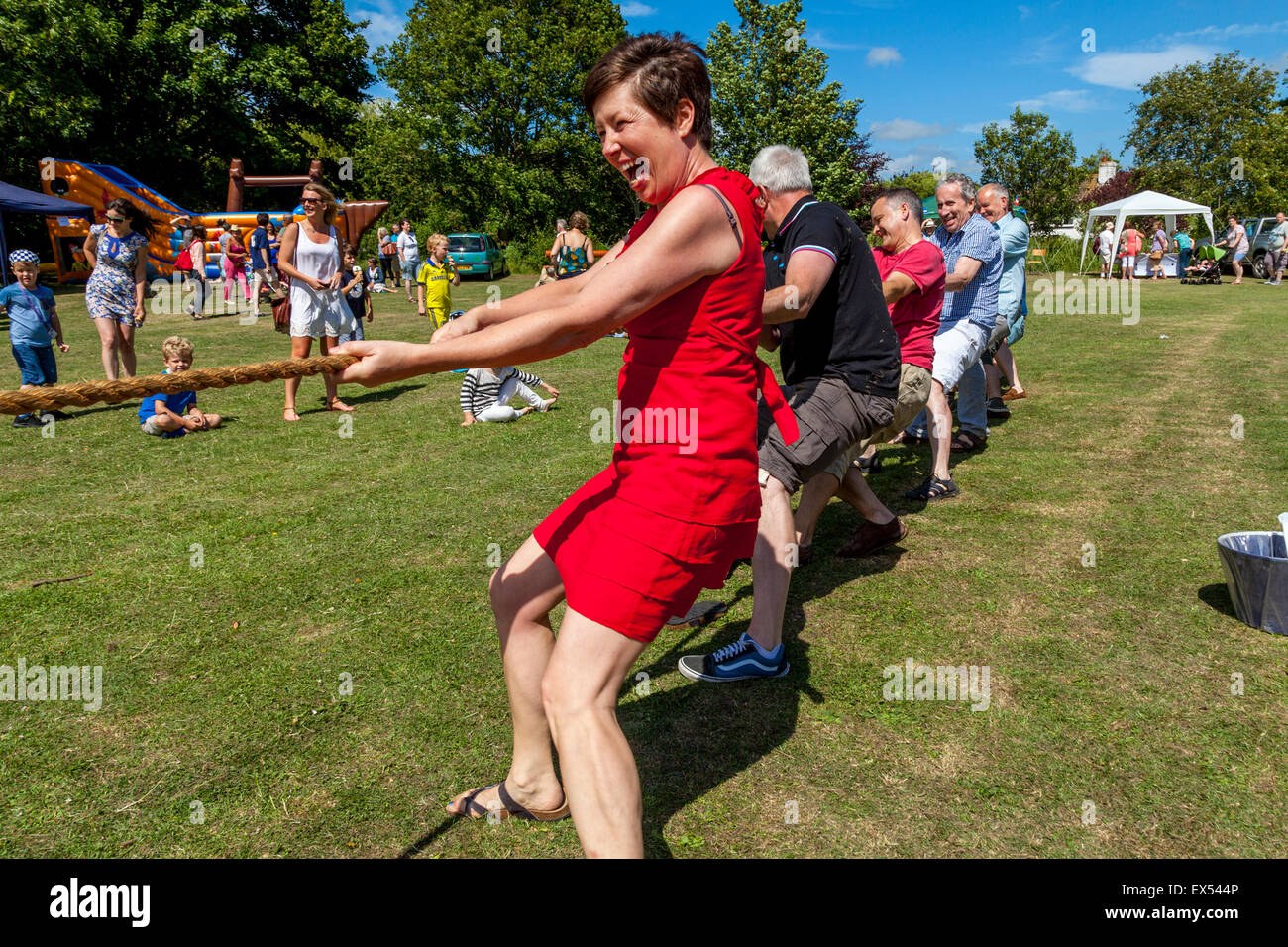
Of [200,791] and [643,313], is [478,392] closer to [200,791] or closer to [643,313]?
[200,791]

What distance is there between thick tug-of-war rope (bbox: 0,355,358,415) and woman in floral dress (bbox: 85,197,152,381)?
9208 mm

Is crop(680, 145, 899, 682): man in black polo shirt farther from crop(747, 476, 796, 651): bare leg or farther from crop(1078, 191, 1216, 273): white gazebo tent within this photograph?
crop(1078, 191, 1216, 273): white gazebo tent

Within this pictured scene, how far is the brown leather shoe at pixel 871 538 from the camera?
502 cm

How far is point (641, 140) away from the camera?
207 centimetres

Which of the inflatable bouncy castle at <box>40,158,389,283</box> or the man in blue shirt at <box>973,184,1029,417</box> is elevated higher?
the inflatable bouncy castle at <box>40,158,389,283</box>

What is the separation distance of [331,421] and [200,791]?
20.9 ft

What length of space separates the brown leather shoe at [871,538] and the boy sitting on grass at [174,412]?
6.67 m

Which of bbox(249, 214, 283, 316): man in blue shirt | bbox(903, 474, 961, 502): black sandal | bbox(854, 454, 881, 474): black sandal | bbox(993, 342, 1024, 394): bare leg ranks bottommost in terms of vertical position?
bbox(903, 474, 961, 502): black sandal

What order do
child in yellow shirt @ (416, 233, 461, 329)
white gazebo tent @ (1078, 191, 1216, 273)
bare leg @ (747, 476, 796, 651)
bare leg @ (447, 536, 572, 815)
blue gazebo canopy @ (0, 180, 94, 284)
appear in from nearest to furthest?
bare leg @ (447, 536, 572, 815), bare leg @ (747, 476, 796, 651), child in yellow shirt @ (416, 233, 461, 329), blue gazebo canopy @ (0, 180, 94, 284), white gazebo tent @ (1078, 191, 1216, 273)

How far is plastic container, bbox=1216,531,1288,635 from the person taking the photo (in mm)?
3846

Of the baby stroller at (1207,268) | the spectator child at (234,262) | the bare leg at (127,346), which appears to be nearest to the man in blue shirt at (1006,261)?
the bare leg at (127,346)

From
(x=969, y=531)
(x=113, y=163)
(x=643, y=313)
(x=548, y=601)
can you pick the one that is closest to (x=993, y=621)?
(x=969, y=531)

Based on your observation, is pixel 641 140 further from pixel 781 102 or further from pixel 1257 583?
pixel 781 102

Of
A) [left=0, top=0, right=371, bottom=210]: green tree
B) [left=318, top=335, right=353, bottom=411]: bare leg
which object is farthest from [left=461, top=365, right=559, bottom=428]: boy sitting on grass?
[left=0, top=0, right=371, bottom=210]: green tree
